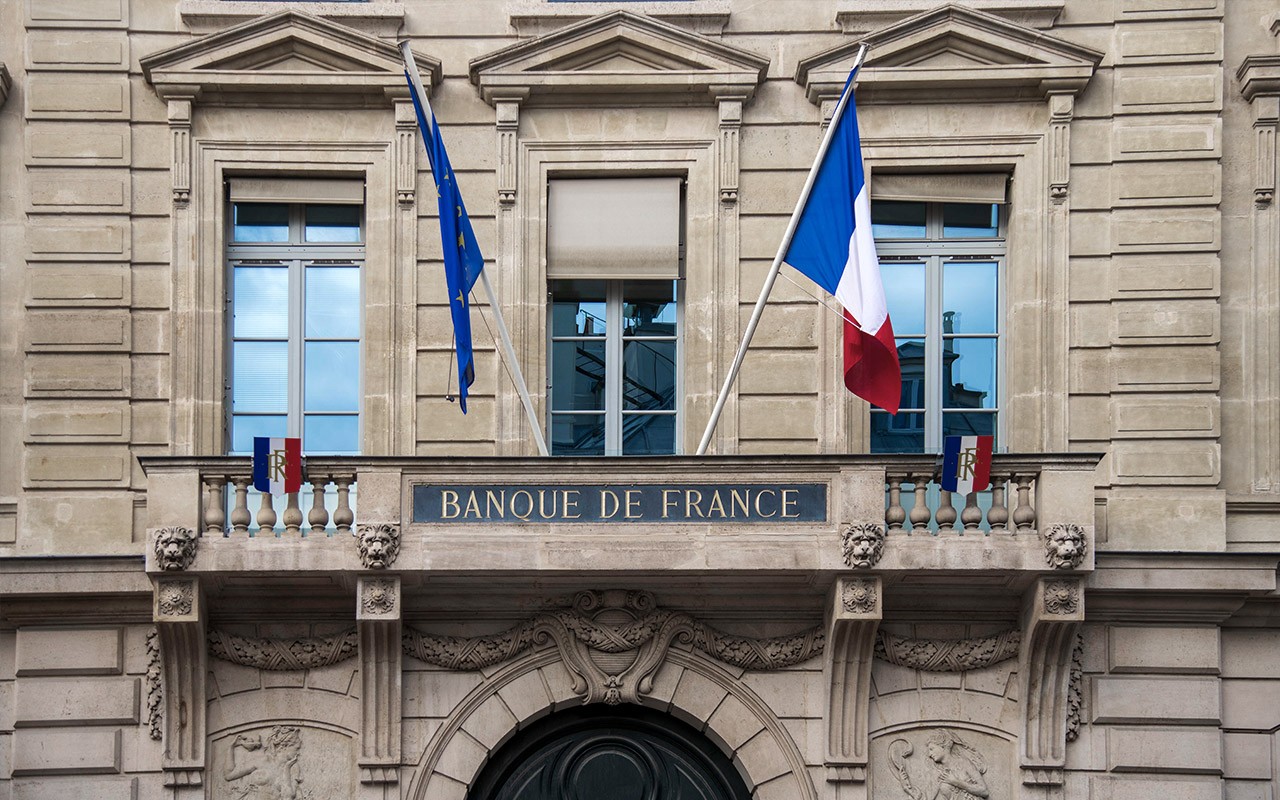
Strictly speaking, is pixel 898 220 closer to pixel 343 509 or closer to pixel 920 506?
pixel 920 506

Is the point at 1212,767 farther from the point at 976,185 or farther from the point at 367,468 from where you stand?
the point at 367,468

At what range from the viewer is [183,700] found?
1577 cm

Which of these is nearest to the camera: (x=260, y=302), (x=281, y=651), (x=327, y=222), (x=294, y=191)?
(x=281, y=651)

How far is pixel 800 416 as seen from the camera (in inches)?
650

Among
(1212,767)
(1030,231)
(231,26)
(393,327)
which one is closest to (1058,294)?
(1030,231)

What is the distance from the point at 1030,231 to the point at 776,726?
4641 mm

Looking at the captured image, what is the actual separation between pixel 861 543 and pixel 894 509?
449mm

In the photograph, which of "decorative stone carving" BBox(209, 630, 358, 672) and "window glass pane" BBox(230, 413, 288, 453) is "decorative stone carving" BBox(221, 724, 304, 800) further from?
"window glass pane" BBox(230, 413, 288, 453)

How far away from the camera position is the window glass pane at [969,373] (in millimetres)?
16938

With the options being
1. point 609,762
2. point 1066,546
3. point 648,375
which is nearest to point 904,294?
point 648,375

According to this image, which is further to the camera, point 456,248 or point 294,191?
point 294,191

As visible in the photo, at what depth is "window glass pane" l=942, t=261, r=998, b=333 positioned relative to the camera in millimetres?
17062

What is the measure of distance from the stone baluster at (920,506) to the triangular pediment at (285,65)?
208 inches

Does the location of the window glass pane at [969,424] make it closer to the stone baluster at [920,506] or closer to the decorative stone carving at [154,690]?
the stone baluster at [920,506]
